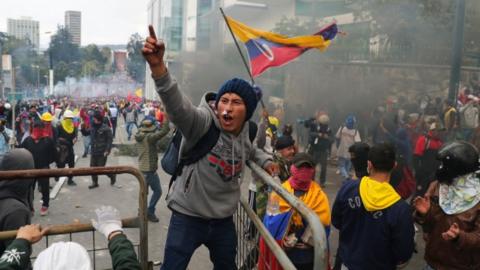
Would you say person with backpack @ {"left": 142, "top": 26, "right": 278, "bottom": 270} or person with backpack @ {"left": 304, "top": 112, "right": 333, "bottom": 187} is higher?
person with backpack @ {"left": 142, "top": 26, "right": 278, "bottom": 270}

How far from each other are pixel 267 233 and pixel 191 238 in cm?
40

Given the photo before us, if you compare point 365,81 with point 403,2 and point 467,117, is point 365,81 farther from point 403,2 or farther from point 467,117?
point 467,117

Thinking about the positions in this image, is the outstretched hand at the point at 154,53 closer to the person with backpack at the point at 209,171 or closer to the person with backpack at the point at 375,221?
the person with backpack at the point at 209,171

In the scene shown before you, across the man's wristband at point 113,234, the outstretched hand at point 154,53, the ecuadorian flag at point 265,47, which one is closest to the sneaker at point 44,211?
the ecuadorian flag at point 265,47

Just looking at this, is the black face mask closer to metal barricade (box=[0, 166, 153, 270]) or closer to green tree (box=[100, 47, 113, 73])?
metal barricade (box=[0, 166, 153, 270])

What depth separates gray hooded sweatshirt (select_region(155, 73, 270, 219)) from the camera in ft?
7.68

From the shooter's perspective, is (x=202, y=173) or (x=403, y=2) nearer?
(x=202, y=173)

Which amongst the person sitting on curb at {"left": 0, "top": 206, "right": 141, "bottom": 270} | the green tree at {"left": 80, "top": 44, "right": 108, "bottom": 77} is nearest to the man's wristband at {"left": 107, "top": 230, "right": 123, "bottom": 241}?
the person sitting on curb at {"left": 0, "top": 206, "right": 141, "bottom": 270}

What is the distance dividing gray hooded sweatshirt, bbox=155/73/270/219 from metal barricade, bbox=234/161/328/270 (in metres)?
0.16

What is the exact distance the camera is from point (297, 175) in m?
3.31

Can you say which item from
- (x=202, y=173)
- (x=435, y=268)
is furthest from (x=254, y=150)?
(x=435, y=268)

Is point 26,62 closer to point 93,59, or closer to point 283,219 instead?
point 93,59

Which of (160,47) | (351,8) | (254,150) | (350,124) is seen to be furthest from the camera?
(351,8)

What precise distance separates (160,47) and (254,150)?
92 centimetres
